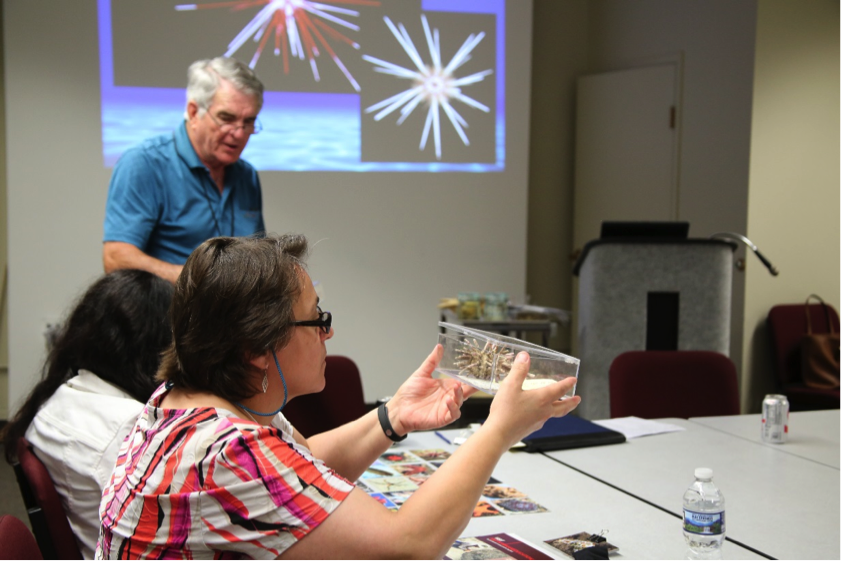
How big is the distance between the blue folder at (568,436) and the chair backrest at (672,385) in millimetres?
420

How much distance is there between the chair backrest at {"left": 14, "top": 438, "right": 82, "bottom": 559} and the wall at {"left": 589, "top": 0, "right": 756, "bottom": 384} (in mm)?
3939

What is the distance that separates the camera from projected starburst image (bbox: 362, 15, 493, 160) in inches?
189

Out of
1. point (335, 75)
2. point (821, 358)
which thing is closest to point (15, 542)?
point (335, 75)

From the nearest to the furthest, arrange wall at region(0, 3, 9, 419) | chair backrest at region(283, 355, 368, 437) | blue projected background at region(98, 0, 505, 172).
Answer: chair backrest at region(283, 355, 368, 437), blue projected background at region(98, 0, 505, 172), wall at region(0, 3, 9, 419)

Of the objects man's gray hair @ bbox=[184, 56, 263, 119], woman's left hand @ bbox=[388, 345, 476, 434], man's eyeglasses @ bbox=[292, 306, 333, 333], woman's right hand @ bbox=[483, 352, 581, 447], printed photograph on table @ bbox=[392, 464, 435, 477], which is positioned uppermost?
man's gray hair @ bbox=[184, 56, 263, 119]

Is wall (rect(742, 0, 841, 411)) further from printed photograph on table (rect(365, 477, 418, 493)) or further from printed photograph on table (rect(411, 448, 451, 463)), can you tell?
printed photograph on table (rect(365, 477, 418, 493))

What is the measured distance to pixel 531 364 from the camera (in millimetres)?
1233

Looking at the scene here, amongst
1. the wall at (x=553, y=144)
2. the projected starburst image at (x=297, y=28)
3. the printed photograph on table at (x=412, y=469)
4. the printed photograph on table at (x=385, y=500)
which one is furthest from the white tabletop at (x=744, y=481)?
the wall at (x=553, y=144)

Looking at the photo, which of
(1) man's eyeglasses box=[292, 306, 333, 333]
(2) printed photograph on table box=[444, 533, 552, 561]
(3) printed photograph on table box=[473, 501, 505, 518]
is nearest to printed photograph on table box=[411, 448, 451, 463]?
(3) printed photograph on table box=[473, 501, 505, 518]

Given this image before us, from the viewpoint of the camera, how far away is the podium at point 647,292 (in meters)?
3.55

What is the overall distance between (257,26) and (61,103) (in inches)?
48.0

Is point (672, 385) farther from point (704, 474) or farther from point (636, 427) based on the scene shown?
point (704, 474)

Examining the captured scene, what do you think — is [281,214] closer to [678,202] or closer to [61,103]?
[61,103]

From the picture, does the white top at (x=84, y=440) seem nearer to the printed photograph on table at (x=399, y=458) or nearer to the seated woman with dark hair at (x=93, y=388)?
the seated woman with dark hair at (x=93, y=388)
